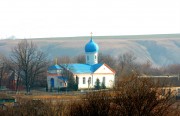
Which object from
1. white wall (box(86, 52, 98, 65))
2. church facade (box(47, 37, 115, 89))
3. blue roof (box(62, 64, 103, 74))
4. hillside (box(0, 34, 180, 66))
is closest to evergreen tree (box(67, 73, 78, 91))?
church facade (box(47, 37, 115, 89))

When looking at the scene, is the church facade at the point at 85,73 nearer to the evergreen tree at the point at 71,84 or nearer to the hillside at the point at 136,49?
the evergreen tree at the point at 71,84

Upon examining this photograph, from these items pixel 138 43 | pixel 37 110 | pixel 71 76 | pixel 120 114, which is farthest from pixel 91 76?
pixel 138 43

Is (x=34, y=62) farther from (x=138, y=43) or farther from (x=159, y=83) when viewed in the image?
(x=138, y=43)

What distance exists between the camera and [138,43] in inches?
7830

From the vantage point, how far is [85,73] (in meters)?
63.3

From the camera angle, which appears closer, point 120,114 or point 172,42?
point 120,114

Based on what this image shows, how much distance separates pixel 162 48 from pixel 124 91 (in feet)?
545

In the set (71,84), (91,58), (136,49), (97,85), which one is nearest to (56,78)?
(71,84)

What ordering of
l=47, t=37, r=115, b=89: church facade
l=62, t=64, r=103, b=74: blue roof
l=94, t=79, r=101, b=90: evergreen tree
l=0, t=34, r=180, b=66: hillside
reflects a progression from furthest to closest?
l=0, t=34, r=180, b=66: hillside
l=62, t=64, r=103, b=74: blue roof
l=47, t=37, r=115, b=89: church facade
l=94, t=79, r=101, b=90: evergreen tree

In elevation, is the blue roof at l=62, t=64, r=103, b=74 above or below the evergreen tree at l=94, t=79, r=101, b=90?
above

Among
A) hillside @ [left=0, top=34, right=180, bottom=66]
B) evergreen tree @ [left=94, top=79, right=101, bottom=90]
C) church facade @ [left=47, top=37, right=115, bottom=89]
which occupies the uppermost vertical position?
church facade @ [left=47, top=37, right=115, bottom=89]

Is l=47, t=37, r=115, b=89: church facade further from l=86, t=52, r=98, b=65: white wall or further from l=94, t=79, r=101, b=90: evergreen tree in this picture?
l=94, t=79, r=101, b=90: evergreen tree

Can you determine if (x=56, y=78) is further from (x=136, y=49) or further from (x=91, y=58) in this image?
(x=136, y=49)

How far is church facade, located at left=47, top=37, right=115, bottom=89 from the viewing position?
6128 cm
